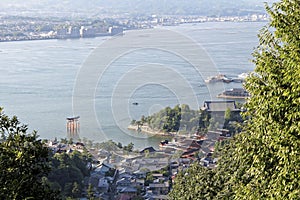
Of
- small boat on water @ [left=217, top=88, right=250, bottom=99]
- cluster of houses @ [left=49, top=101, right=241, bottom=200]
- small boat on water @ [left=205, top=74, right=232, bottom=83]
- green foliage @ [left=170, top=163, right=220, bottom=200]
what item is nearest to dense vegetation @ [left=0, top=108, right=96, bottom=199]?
green foliage @ [left=170, top=163, right=220, bottom=200]

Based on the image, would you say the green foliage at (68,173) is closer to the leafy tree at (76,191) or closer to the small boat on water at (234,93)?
the leafy tree at (76,191)

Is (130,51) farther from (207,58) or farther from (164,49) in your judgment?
(207,58)

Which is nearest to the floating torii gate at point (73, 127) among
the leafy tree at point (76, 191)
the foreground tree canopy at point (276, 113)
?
the leafy tree at point (76, 191)

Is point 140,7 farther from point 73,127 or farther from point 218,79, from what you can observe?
point 73,127

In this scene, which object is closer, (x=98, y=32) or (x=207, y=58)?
(x=207, y=58)

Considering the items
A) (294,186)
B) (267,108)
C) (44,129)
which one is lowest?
(44,129)

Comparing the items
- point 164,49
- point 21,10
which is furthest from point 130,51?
point 21,10
